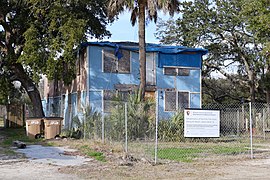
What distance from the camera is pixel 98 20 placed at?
2867 cm

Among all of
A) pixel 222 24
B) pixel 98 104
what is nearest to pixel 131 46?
pixel 98 104

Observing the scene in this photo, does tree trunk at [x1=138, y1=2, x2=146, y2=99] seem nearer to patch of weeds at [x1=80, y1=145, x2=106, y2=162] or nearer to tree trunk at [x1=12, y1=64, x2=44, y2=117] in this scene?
patch of weeds at [x1=80, y1=145, x2=106, y2=162]

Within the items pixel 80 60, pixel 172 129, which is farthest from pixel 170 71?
pixel 172 129

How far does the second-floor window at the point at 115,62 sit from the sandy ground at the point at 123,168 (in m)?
11.9

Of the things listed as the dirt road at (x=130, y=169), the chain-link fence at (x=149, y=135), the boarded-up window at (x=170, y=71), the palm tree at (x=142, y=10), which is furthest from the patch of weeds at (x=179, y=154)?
the boarded-up window at (x=170, y=71)

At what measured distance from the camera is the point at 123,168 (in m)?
12.1

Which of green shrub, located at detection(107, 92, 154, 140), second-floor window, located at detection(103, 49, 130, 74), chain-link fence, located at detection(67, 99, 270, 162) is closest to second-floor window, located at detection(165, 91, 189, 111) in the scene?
second-floor window, located at detection(103, 49, 130, 74)

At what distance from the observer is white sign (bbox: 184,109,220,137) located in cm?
1424

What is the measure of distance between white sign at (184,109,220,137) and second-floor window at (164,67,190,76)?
1306 cm

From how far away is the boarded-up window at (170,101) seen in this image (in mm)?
27266

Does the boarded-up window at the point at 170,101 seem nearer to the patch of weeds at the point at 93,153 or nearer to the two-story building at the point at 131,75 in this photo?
the two-story building at the point at 131,75

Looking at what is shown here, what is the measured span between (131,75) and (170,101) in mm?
3048

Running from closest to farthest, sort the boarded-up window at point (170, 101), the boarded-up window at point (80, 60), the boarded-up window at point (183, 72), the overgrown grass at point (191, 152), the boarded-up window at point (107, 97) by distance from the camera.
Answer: the overgrown grass at point (191, 152) → the boarded-up window at point (107, 97) → the boarded-up window at point (80, 60) → the boarded-up window at point (170, 101) → the boarded-up window at point (183, 72)

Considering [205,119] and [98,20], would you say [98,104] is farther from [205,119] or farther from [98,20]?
[205,119]
